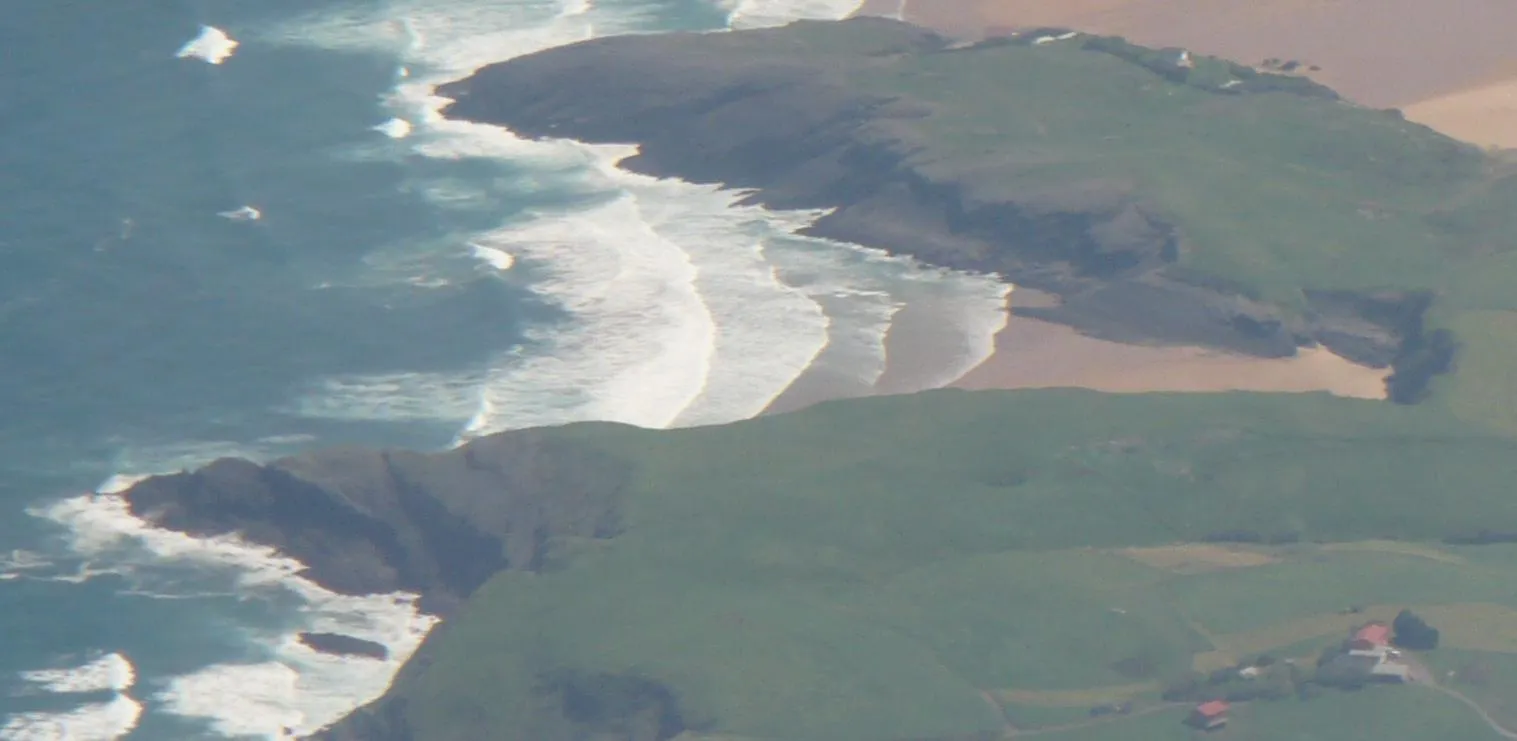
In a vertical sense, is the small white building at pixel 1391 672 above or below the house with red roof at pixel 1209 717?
above

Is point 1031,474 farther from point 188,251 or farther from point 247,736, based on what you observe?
point 188,251

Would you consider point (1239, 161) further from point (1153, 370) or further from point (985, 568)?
point (985, 568)

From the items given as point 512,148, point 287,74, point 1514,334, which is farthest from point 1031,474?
point 287,74

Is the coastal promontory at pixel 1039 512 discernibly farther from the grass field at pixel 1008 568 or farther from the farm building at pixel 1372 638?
the farm building at pixel 1372 638

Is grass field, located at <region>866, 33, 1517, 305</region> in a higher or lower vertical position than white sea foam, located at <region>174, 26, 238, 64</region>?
lower

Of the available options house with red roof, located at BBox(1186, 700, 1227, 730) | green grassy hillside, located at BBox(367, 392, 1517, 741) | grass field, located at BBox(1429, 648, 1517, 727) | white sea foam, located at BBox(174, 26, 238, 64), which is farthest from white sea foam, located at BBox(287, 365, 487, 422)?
white sea foam, located at BBox(174, 26, 238, 64)

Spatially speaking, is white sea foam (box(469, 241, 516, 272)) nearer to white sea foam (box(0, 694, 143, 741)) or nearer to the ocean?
the ocean

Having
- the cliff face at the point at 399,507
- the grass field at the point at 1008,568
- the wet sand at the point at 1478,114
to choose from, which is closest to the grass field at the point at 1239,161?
the grass field at the point at 1008,568
